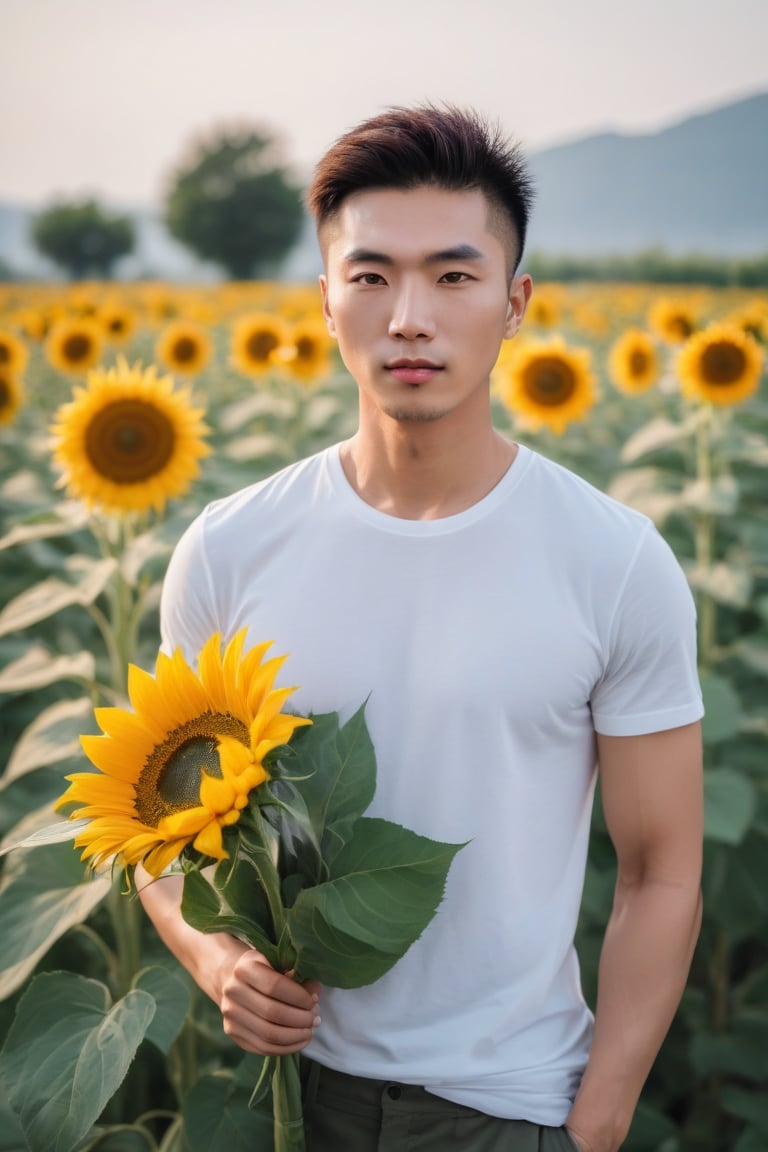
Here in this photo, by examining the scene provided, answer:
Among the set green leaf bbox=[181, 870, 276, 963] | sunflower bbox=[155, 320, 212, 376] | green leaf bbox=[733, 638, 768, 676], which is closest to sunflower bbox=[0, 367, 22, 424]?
sunflower bbox=[155, 320, 212, 376]

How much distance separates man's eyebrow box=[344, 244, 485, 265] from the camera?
4.46 feet

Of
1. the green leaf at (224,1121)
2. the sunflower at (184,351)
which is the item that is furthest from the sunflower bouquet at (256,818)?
the sunflower at (184,351)

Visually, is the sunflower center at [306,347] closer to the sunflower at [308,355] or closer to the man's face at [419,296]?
the sunflower at [308,355]

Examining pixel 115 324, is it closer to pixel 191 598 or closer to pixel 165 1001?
pixel 191 598

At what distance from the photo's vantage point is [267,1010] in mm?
1226

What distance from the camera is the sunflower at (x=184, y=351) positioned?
5.66m

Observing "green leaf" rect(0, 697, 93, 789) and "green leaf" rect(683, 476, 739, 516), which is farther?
"green leaf" rect(683, 476, 739, 516)

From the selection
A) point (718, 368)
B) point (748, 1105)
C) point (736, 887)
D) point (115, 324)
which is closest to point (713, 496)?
point (718, 368)

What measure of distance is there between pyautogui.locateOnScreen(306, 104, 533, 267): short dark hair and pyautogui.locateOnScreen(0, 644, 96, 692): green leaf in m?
0.96

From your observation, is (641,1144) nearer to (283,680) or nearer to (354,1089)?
(354,1089)

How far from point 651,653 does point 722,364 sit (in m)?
2.36

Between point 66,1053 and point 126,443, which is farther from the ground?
point 126,443

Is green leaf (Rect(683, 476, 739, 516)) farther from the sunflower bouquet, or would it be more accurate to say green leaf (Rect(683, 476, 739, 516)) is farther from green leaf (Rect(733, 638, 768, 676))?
the sunflower bouquet

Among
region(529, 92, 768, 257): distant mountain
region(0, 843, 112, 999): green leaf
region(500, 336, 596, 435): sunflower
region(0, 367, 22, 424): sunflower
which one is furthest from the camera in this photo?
region(529, 92, 768, 257): distant mountain
